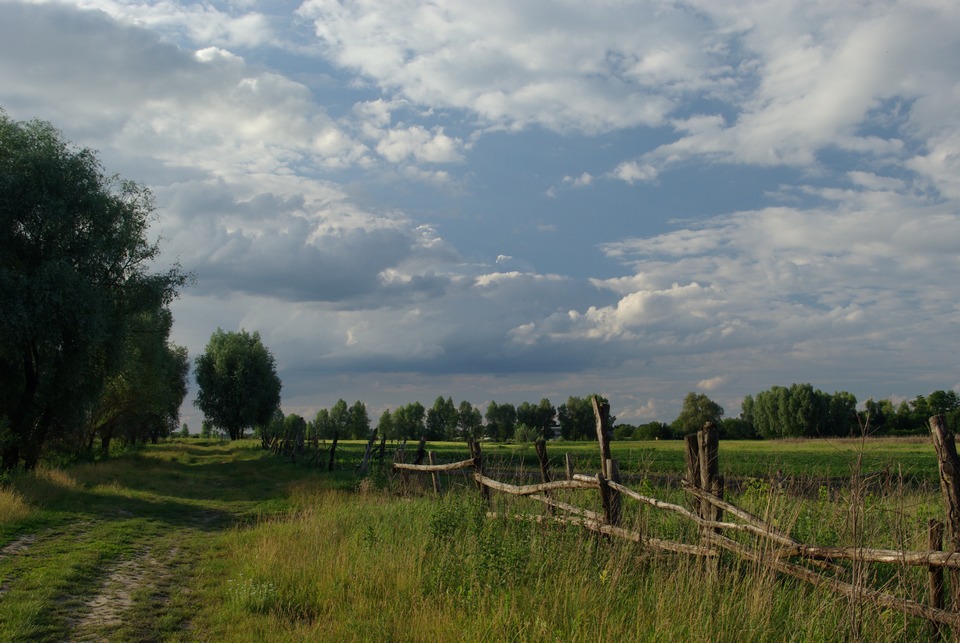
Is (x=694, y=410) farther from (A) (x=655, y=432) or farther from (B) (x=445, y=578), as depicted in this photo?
(B) (x=445, y=578)

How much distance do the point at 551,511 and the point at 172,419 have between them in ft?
170

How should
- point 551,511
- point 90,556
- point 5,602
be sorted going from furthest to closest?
point 90,556, point 551,511, point 5,602

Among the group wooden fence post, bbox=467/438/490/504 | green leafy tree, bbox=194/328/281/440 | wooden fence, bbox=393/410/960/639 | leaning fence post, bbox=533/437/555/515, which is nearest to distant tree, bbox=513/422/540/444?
leaning fence post, bbox=533/437/555/515

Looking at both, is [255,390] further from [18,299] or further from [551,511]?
[551,511]

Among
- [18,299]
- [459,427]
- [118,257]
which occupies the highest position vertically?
[118,257]

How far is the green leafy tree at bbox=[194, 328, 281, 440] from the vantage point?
60.8 metres

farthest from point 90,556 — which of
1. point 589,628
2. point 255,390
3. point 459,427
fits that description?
point 459,427

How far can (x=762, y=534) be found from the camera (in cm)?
582

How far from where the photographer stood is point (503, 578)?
611cm

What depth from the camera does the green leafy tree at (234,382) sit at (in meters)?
60.8

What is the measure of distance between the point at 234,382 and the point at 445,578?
5902cm

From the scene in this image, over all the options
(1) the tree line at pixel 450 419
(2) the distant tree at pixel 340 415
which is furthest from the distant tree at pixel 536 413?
(2) the distant tree at pixel 340 415

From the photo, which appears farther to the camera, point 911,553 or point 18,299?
point 18,299

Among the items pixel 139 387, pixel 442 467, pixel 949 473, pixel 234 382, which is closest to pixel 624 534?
pixel 949 473
